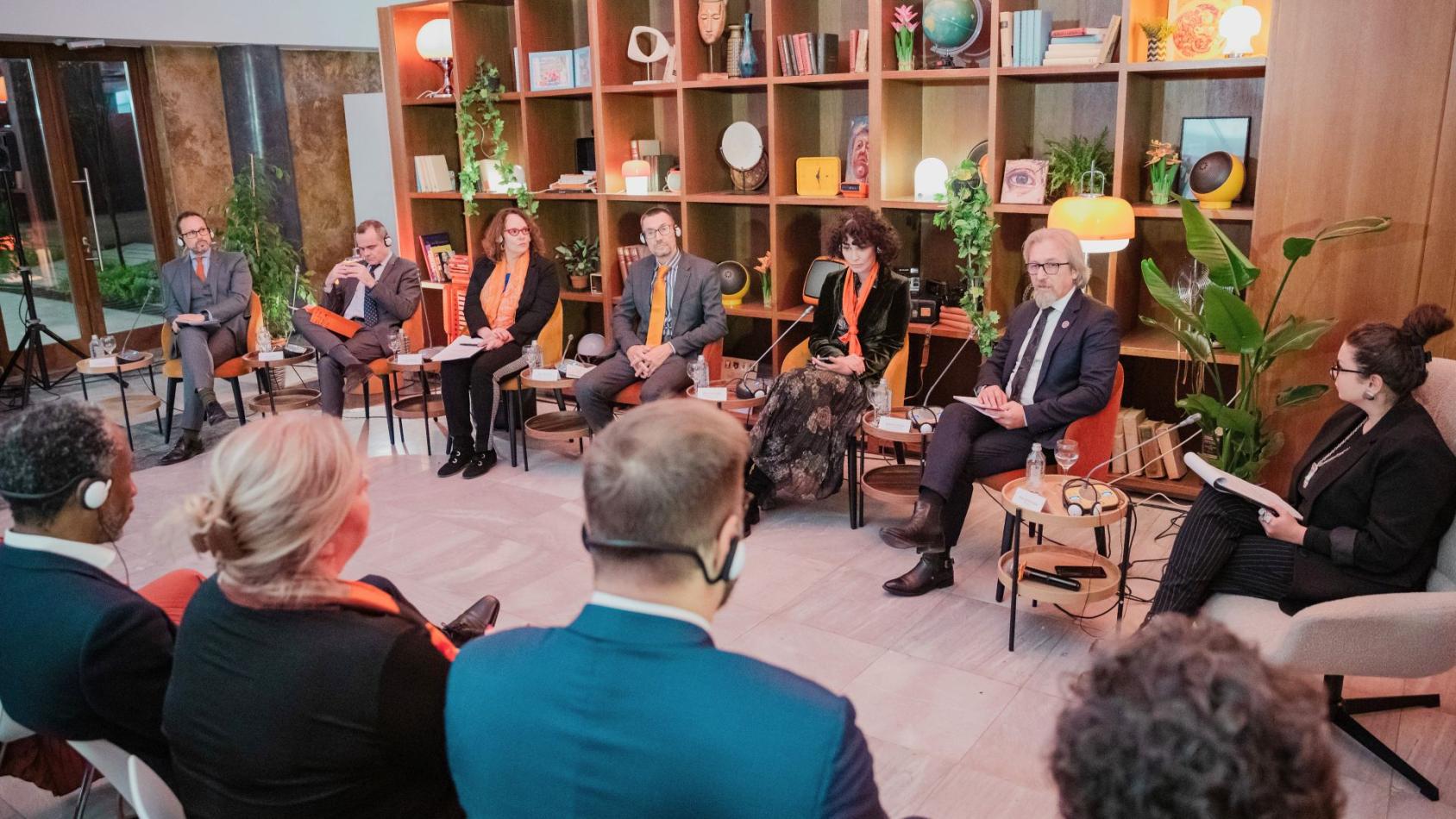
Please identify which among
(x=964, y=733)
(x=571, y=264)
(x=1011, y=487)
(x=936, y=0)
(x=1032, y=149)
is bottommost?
(x=964, y=733)

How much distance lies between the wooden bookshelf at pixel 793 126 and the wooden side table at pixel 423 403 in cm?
114

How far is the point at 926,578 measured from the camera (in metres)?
4.12

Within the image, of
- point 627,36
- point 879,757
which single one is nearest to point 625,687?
point 879,757

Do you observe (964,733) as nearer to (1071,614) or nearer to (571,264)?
(1071,614)

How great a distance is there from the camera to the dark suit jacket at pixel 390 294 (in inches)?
246

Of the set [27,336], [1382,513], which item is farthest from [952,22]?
[27,336]

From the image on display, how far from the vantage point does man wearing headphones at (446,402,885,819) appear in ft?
4.20

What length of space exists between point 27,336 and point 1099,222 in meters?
6.72

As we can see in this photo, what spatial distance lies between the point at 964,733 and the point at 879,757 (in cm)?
29

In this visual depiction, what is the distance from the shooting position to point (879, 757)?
3055 mm

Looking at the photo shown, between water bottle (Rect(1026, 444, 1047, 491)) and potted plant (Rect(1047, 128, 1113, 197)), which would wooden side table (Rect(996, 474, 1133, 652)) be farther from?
potted plant (Rect(1047, 128, 1113, 197))

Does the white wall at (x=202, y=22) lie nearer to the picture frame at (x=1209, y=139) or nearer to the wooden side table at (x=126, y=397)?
the wooden side table at (x=126, y=397)

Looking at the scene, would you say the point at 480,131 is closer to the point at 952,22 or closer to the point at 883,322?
the point at 952,22

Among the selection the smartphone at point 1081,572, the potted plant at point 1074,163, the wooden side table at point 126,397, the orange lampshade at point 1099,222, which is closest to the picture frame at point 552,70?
the wooden side table at point 126,397
